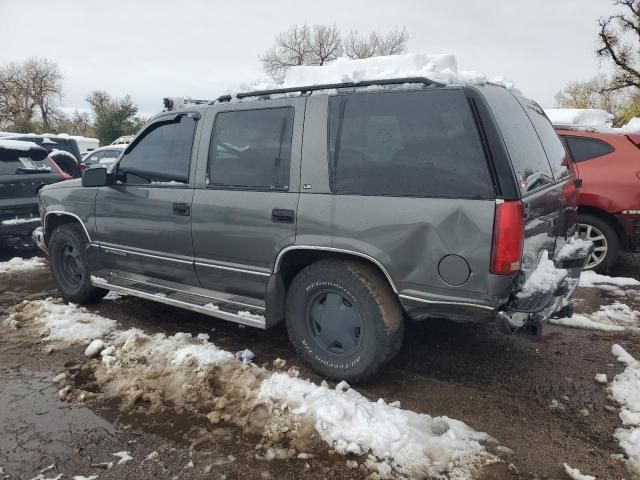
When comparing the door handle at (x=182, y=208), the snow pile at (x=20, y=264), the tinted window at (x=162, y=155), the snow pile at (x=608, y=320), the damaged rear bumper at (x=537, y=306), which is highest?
the tinted window at (x=162, y=155)

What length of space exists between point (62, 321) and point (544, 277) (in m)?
4.14

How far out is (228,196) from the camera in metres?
3.53

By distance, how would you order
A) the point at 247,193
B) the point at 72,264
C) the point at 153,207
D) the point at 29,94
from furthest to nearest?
the point at 29,94
the point at 72,264
the point at 153,207
the point at 247,193

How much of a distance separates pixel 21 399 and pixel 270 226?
206 cm

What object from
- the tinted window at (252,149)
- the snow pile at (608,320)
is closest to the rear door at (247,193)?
the tinted window at (252,149)

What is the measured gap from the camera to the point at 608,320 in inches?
176

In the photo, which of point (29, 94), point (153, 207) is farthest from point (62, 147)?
point (29, 94)

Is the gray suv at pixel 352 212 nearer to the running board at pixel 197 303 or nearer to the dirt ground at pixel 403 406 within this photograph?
the running board at pixel 197 303

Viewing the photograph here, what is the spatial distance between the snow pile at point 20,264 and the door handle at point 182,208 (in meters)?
4.09

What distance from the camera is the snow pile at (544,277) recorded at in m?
2.84

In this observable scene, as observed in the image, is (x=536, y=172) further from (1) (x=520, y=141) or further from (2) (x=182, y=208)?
(2) (x=182, y=208)

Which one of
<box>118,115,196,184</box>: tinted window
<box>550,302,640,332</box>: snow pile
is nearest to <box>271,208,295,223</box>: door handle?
<box>118,115,196,184</box>: tinted window

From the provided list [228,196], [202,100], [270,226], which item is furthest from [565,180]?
[202,100]

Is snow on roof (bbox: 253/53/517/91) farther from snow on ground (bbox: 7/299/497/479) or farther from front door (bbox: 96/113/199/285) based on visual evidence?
snow on ground (bbox: 7/299/497/479)
